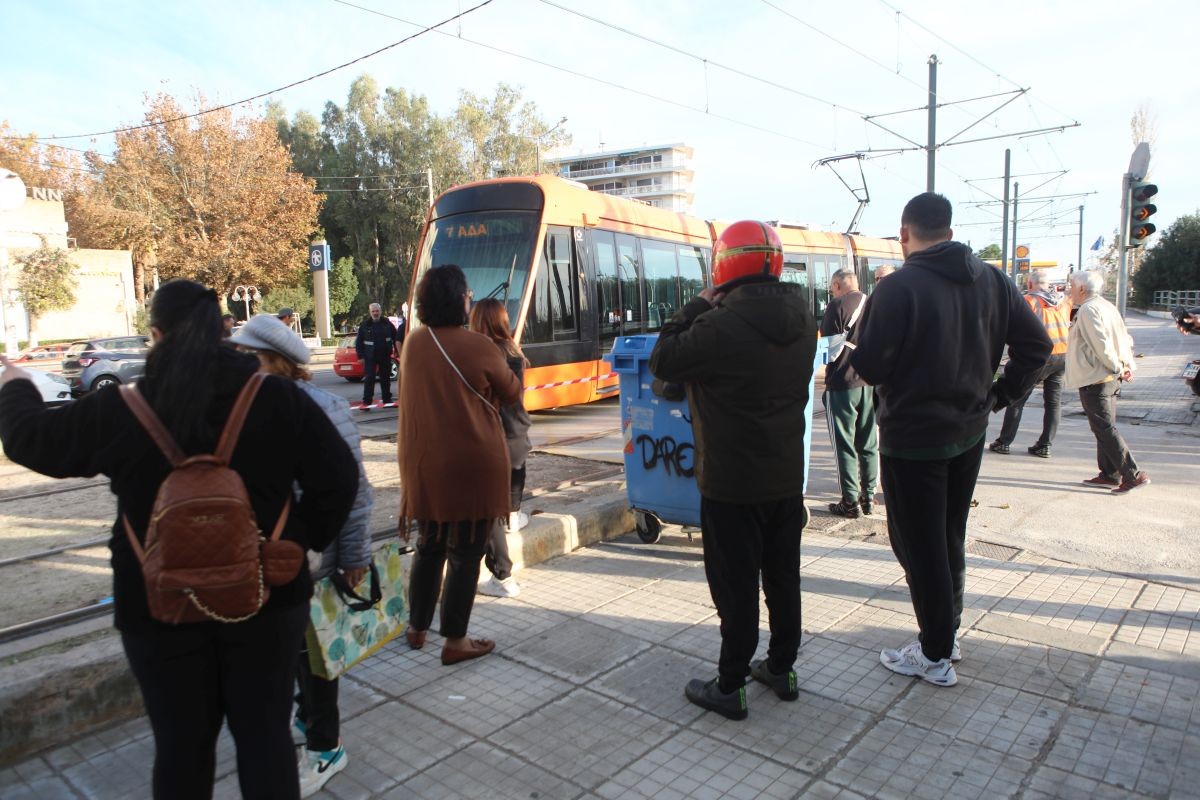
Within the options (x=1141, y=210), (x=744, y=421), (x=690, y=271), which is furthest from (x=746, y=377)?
(x=690, y=271)

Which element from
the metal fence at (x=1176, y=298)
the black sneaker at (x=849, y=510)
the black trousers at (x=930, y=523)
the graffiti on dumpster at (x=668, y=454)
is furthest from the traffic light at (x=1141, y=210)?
the metal fence at (x=1176, y=298)

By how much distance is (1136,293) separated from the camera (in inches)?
2023

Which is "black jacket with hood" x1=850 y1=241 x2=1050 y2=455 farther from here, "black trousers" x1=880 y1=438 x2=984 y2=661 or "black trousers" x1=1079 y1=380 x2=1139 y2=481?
"black trousers" x1=1079 y1=380 x2=1139 y2=481

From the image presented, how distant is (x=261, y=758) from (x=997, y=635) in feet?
11.0

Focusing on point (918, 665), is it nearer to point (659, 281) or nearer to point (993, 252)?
point (659, 281)

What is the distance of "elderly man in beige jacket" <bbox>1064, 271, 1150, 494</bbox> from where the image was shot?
659 centimetres

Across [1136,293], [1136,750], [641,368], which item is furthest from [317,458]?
[1136,293]

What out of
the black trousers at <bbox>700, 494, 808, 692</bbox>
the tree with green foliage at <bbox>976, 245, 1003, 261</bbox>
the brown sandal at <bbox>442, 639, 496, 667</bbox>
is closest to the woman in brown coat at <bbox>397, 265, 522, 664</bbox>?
the brown sandal at <bbox>442, 639, 496, 667</bbox>

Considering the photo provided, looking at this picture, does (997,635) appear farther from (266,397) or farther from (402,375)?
(266,397)

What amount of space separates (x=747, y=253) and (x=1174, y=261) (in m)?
53.7

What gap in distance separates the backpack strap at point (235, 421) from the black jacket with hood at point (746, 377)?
5.07 ft

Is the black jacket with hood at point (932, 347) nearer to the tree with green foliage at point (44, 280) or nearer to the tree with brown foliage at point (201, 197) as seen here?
the tree with green foliage at point (44, 280)

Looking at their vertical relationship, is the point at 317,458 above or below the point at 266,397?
below

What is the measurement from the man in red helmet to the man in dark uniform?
10.9 m
